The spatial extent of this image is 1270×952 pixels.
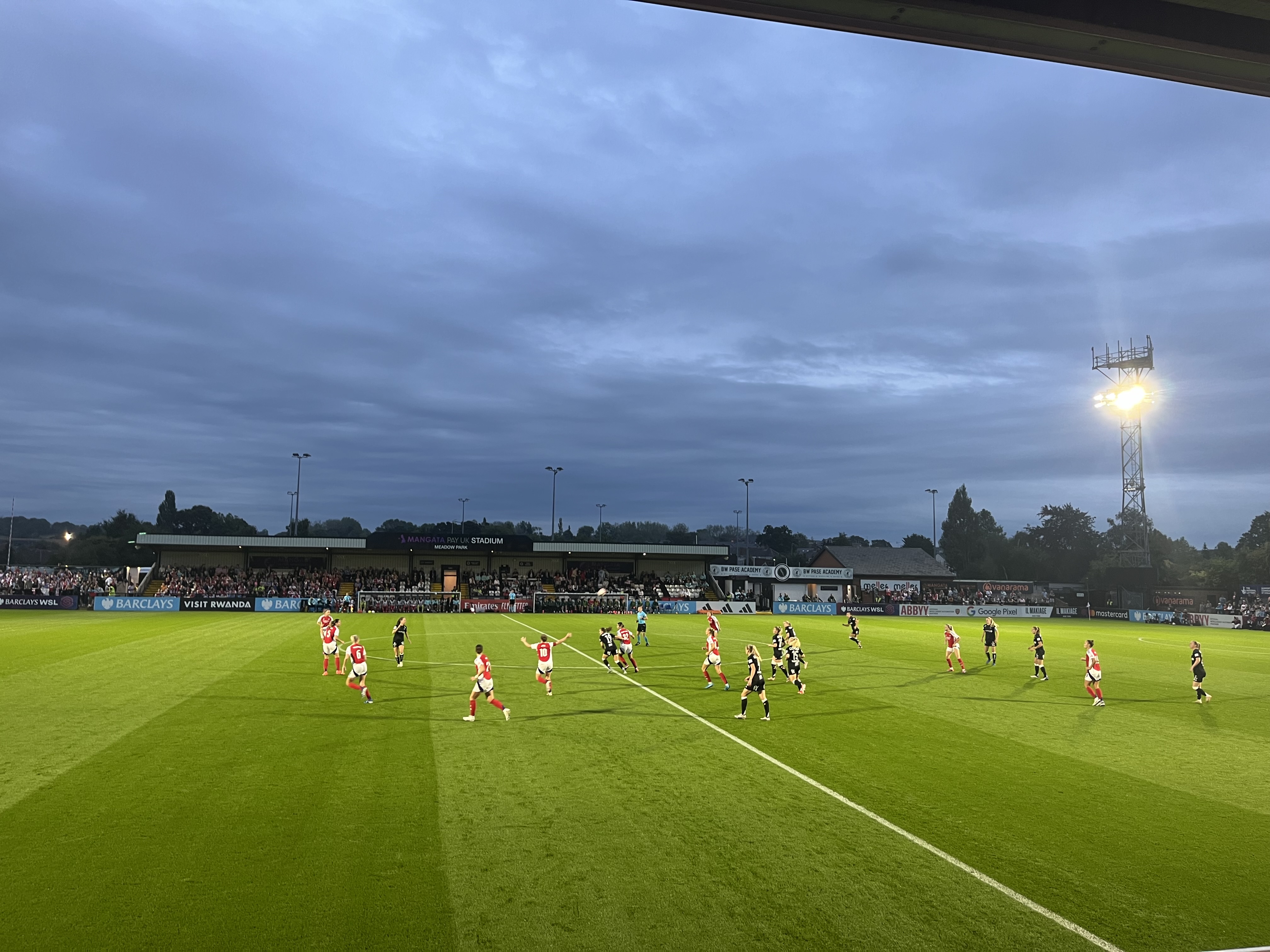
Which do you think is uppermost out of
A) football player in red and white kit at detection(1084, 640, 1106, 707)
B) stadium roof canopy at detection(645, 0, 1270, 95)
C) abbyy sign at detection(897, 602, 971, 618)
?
stadium roof canopy at detection(645, 0, 1270, 95)

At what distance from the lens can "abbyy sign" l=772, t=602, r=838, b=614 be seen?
7638 cm

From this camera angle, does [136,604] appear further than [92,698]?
Yes

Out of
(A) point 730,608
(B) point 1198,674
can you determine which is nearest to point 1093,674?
(B) point 1198,674

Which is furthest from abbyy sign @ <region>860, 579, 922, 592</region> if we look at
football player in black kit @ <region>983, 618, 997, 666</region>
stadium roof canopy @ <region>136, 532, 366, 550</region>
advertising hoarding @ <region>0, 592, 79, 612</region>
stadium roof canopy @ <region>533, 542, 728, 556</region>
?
advertising hoarding @ <region>0, 592, 79, 612</region>

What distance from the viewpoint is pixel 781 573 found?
91750 mm

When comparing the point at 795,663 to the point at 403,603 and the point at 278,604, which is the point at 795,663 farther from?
the point at 278,604

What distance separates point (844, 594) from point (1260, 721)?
7294 centimetres

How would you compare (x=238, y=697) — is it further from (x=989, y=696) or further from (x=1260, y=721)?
(x=1260, y=721)

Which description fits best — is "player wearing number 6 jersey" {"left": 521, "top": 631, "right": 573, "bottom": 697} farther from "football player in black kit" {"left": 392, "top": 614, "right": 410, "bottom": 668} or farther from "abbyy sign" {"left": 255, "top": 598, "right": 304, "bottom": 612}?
"abbyy sign" {"left": 255, "top": 598, "right": 304, "bottom": 612}

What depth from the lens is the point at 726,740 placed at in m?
17.4

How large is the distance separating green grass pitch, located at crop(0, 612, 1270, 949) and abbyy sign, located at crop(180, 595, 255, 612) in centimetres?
4273

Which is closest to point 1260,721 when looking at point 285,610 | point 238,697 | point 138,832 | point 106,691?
point 138,832

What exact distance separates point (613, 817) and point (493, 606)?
2338 inches

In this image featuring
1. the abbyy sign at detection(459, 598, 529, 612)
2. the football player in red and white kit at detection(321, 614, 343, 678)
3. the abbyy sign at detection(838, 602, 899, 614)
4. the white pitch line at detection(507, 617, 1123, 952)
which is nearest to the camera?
the white pitch line at detection(507, 617, 1123, 952)
